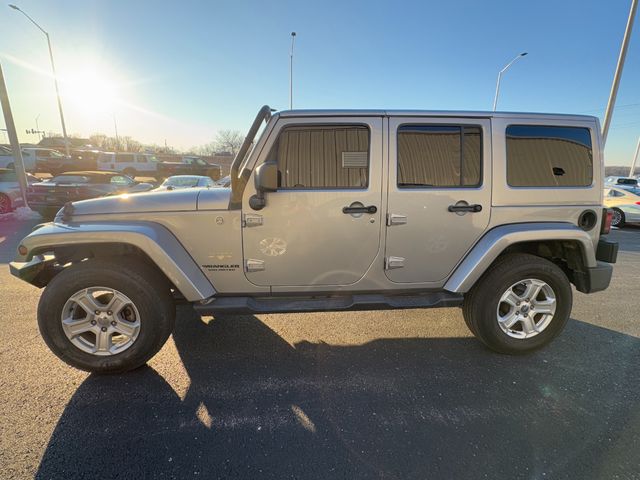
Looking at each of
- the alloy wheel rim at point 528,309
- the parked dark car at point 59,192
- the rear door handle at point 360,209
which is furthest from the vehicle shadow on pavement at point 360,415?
the parked dark car at point 59,192

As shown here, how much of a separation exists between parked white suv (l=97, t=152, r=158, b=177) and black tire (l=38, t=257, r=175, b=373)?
86.2ft

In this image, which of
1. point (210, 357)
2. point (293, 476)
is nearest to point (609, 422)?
point (293, 476)

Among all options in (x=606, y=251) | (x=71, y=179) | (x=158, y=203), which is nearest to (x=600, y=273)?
(x=606, y=251)

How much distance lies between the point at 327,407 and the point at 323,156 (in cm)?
197

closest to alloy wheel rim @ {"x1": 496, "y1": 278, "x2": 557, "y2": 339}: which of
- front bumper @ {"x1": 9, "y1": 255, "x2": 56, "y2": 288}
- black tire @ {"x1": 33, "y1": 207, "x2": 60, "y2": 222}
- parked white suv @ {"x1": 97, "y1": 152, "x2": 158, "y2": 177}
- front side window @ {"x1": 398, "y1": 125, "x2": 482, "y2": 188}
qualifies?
front side window @ {"x1": 398, "y1": 125, "x2": 482, "y2": 188}

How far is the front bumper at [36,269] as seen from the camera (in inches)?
Answer: 101

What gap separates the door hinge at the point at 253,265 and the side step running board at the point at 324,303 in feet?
0.91

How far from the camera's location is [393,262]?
2.85 m

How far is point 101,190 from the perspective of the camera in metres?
9.55

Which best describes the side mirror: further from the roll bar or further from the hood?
the hood

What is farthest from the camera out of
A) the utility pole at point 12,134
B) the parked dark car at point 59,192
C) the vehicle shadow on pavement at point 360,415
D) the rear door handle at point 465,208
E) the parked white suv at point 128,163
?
the parked white suv at point 128,163

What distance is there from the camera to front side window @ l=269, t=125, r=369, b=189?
269 centimetres

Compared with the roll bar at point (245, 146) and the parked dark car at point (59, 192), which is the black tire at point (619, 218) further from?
the parked dark car at point (59, 192)

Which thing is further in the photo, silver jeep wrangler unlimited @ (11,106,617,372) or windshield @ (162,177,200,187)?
windshield @ (162,177,200,187)
